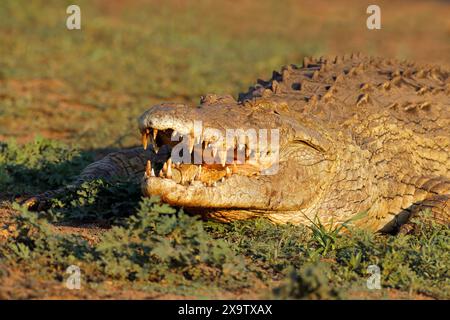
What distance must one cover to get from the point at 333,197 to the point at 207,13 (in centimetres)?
1439

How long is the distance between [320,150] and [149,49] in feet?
28.4

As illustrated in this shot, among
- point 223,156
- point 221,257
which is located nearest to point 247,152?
point 223,156

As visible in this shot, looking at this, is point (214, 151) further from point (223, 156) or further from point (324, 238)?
point (324, 238)

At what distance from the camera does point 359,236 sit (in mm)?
4836

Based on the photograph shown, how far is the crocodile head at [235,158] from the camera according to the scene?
183 inches

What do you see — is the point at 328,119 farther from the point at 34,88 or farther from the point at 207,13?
the point at 207,13

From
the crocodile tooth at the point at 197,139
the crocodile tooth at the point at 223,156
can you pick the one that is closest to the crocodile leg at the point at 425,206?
the crocodile tooth at the point at 223,156

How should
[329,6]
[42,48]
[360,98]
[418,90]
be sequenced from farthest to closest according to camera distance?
1. [329,6]
2. [42,48]
3. [418,90]
4. [360,98]

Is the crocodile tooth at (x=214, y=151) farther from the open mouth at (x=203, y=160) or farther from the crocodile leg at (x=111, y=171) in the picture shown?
the crocodile leg at (x=111, y=171)

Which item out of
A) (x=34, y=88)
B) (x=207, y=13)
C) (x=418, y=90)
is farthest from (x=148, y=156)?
(x=207, y=13)

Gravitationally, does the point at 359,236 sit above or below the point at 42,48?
below

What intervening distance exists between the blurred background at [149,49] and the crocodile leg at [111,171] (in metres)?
1.47

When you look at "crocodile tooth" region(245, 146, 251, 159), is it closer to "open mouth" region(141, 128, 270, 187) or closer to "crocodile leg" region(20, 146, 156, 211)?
"open mouth" region(141, 128, 270, 187)

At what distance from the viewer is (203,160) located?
4.96 meters
